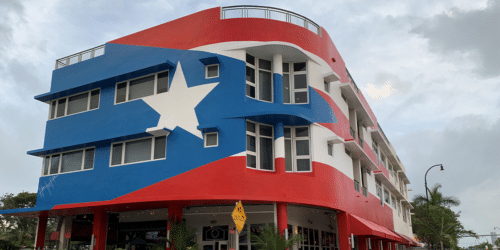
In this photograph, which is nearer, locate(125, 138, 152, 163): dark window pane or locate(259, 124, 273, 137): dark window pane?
locate(259, 124, 273, 137): dark window pane

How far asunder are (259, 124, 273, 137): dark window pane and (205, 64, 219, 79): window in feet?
11.9

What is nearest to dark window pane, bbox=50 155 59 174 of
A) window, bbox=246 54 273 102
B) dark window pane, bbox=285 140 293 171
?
window, bbox=246 54 273 102

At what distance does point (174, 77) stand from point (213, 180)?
6.42 m

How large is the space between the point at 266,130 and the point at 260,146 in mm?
985

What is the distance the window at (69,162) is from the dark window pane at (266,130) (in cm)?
1026

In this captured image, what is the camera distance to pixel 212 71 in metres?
23.0

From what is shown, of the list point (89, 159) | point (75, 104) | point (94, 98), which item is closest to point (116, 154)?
point (89, 159)

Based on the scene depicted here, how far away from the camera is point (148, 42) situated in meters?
25.4

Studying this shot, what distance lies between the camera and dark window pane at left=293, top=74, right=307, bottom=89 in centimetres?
2406

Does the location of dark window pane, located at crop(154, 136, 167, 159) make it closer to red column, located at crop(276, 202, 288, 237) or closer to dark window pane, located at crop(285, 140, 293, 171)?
dark window pane, located at crop(285, 140, 293, 171)

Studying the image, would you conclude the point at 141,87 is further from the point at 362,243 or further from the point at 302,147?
the point at 362,243

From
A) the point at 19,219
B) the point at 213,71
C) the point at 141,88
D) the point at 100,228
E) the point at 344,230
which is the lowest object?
the point at 344,230

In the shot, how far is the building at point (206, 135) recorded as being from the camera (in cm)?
2145

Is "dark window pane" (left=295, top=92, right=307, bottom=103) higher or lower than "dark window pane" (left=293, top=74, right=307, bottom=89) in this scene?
lower
